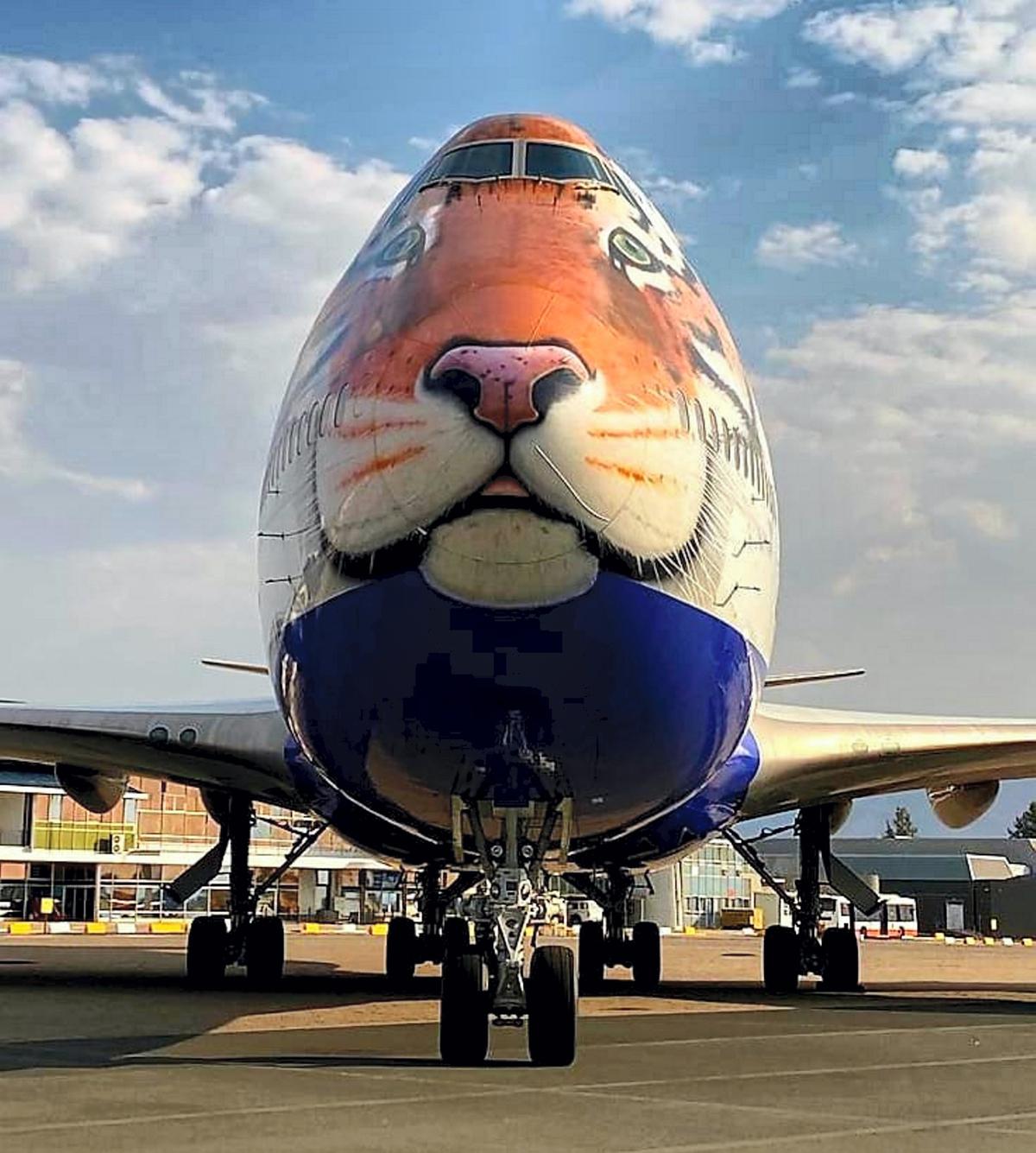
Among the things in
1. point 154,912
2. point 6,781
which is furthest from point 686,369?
point 154,912

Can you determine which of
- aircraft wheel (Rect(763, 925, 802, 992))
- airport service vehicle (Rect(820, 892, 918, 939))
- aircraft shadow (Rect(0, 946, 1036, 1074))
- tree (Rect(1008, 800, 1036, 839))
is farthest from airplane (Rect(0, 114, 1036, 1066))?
tree (Rect(1008, 800, 1036, 839))

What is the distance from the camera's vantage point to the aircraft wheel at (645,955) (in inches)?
858

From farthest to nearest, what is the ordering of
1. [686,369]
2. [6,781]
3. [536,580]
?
1. [6,781]
2. [686,369]
3. [536,580]

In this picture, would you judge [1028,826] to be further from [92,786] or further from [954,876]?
[92,786]

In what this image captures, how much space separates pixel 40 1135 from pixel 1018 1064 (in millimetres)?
7112

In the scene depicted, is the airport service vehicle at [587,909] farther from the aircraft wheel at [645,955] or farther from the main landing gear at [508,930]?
the main landing gear at [508,930]

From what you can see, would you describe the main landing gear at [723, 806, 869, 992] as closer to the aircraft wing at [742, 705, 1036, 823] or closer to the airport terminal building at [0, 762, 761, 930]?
the aircraft wing at [742, 705, 1036, 823]

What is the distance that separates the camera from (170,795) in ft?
259

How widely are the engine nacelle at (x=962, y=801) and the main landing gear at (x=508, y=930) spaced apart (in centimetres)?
1137

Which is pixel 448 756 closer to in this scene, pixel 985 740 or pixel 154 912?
pixel 985 740

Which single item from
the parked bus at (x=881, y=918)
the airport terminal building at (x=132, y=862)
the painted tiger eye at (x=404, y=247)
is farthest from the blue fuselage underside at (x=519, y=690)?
the airport terminal building at (x=132, y=862)

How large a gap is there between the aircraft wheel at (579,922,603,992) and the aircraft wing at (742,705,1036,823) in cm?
321

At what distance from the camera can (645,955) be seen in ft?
71.8

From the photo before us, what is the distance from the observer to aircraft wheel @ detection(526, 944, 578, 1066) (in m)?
11.0
